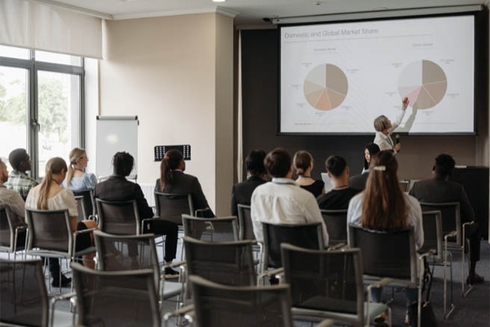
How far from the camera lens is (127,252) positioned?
3705 millimetres

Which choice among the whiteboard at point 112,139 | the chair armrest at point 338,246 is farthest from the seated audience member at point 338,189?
the whiteboard at point 112,139

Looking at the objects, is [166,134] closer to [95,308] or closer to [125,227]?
[125,227]

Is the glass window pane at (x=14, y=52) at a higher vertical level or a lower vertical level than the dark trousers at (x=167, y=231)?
higher

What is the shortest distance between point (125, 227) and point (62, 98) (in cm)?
487

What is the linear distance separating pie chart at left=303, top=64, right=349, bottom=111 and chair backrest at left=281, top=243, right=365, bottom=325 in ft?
21.7

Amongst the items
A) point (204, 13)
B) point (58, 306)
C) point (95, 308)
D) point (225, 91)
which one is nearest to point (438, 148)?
A: point (225, 91)

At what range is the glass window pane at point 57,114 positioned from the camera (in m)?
9.64

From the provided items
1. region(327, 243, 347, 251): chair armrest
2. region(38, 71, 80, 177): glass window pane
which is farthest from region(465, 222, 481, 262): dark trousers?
region(38, 71, 80, 177): glass window pane

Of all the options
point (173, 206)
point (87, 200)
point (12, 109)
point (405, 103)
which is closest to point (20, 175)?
point (87, 200)

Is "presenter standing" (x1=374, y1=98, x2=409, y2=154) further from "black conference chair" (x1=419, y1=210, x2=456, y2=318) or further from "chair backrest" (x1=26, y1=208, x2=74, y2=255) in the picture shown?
"chair backrest" (x1=26, y1=208, x2=74, y2=255)

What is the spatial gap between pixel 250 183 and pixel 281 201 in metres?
1.04

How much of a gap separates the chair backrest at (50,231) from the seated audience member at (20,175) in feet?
3.48

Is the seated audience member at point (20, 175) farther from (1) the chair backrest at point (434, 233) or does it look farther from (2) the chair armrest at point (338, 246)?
(1) the chair backrest at point (434, 233)

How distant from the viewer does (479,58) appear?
9367 millimetres
